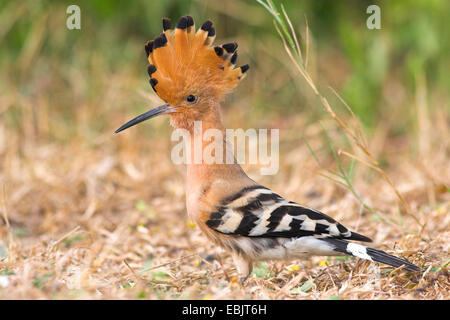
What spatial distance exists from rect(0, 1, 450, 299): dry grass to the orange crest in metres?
0.42

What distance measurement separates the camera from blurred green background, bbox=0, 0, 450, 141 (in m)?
5.01

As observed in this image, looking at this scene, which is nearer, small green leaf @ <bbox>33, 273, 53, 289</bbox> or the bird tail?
small green leaf @ <bbox>33, 273, 53, 289</bbox>

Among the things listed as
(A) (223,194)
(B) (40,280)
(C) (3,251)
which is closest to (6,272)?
(B) (40,280)

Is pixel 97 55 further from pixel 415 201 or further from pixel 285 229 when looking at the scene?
pixel 285 229

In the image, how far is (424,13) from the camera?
196 inches

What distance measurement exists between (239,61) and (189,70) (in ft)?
10.4

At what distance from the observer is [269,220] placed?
259cm

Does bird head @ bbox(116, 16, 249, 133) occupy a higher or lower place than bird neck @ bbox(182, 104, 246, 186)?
higher

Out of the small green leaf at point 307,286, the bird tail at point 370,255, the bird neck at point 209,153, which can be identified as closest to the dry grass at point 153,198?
the small green leaf at point 307,286

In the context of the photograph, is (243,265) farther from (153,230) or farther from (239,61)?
(239,61)

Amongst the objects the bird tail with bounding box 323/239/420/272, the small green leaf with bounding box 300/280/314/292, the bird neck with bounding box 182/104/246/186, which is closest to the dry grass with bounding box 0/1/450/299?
the small green leaf with bounding box 300/280/314/292

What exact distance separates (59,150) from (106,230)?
1431 millimetres

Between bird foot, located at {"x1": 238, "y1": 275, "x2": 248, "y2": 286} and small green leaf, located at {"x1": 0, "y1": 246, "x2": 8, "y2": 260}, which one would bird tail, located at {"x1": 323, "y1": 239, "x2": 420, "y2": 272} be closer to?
bird foot, located at {"x1": 238, "y1": 275, "x2": 248, "y2": 286}
